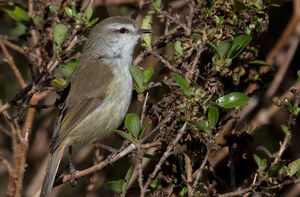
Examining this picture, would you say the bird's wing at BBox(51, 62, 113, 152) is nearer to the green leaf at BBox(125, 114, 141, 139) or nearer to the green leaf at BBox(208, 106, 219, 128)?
the green leaf at BBox(125, 114, 141, 139)

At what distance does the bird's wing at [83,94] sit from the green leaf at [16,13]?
2.34ft

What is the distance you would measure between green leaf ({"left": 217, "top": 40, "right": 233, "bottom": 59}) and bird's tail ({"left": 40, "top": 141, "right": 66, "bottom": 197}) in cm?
178

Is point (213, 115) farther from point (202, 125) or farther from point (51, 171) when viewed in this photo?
point (51, 171)

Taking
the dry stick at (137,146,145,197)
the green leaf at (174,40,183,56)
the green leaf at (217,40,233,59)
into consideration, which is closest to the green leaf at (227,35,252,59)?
the green leaf at (217,40,233,59)

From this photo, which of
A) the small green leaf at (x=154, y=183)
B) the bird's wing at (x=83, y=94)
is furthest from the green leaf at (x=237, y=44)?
the bird's wing at (x=83, y=94)

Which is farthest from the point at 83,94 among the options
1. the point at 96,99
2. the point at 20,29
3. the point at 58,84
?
the point at 20,29

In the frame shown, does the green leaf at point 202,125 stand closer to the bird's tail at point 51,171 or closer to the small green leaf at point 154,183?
the small green leaf at point 154,183

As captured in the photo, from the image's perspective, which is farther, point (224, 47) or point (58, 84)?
point (58, 84)

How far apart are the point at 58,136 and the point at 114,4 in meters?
1.76

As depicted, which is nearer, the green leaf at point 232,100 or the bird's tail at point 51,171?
the green leaf at point 232,100

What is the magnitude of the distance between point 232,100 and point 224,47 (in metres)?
0.34

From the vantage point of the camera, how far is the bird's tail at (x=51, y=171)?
12.0 ft

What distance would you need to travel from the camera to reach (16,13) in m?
4.45

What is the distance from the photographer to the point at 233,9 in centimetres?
297
